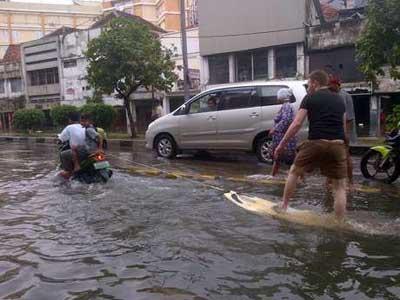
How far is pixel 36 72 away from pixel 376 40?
1413 inches

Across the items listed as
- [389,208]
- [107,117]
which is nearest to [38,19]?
[107,117]

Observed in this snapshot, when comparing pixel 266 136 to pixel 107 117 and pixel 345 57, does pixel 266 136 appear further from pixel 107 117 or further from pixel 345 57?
pixel 107 117

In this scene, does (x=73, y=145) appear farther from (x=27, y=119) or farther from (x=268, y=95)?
(x=27, y=119)

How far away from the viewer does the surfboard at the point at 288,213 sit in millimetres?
5625

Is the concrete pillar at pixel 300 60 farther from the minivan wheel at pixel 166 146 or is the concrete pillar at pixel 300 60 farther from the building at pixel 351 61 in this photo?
the minivan wheel at pixel 166 146

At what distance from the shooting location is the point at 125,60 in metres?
23.2

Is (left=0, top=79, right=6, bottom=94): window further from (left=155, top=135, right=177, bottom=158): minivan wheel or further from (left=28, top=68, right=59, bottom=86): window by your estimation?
(left=155, top=135, right=177, bottom=158): minivan wheel

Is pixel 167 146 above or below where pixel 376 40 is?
below

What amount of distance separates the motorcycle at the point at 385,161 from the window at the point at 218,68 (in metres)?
18.6

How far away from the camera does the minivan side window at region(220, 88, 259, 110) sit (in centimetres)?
1192

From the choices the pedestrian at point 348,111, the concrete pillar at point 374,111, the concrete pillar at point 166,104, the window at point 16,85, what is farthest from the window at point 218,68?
the window at point 16,85

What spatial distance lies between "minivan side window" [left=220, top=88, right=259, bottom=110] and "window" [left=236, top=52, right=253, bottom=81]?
14.4 meters

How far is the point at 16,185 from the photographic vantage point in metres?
9.67

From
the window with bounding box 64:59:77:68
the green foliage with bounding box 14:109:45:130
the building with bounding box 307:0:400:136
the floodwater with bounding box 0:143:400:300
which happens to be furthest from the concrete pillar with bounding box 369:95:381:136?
the window with bounding box 64:59:77:68
